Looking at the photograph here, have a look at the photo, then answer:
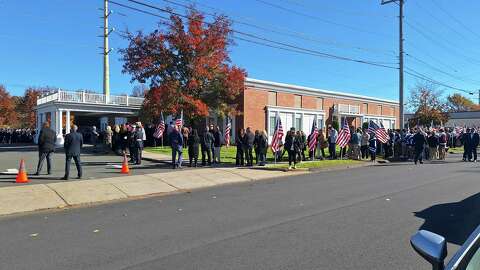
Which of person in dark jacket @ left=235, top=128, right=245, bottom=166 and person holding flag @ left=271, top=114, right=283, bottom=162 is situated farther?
person holding flag @ left=271, top=114, right=283, bottom=162

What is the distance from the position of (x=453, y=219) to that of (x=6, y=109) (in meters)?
73.6

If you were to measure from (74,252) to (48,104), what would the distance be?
3619 cm

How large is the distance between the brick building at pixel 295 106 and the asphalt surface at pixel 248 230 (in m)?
24.6

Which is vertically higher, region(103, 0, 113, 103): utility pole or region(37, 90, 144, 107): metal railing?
region(103, 0, 113, 103): utility pole

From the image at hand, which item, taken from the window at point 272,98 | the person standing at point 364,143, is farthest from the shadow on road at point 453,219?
the window at point 272,98

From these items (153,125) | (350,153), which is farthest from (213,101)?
(350,153)

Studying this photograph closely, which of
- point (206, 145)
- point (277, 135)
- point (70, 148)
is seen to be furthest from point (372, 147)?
point (70, 148)

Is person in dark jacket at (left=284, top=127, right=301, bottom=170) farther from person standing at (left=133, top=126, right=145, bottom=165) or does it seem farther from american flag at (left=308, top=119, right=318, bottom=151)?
person standing at (left=133, top=126, right=145, bottom=165)

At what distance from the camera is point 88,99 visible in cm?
Result: 4053

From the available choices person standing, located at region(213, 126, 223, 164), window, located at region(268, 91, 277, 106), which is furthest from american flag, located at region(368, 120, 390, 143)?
window, located at region(268, 91, 277, 106)

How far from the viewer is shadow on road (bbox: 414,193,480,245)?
25.9 ft

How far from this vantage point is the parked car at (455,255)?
2.46 metres

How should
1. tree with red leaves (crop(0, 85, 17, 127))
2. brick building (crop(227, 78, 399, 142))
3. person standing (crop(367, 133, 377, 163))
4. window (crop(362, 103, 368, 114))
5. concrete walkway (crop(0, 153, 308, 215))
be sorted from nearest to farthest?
concrete walkway (crop(0, 153, 308, 215))
person standing (crop(367, 133, 377, 163))
brick building (crop(227, 78, 399, 142))
window (crop(362, 103, 368, 114))
tree with red leaves (crop(0, 85, 17, 127))

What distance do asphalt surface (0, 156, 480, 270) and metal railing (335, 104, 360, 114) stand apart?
112 feet
